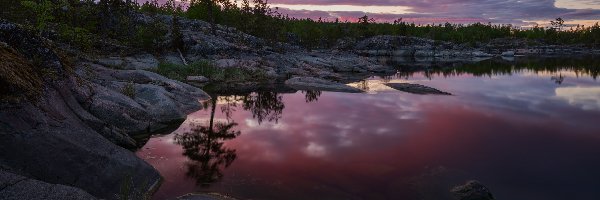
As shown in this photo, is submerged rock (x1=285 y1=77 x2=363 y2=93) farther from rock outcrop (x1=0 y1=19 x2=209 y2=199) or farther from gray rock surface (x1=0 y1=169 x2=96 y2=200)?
gray rock surface (x1=0 y1=169 x2=96 y2=200)

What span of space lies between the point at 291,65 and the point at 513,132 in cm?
2837

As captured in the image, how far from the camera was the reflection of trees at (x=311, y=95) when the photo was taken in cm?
2601

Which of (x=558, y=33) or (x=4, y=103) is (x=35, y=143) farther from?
(x=558, y=33)

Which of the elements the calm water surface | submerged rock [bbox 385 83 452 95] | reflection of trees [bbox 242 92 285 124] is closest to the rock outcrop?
the calm water surface

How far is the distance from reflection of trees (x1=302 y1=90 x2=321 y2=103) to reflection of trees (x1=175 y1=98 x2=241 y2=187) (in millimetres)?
8740

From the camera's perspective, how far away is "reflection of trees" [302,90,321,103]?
1024 inches

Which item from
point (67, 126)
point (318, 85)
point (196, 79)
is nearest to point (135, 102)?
point (67, 126)

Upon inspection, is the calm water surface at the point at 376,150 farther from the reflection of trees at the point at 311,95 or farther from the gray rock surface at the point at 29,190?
the gray rock surface at the point at 29,190

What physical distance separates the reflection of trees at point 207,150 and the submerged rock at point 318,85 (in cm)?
1294

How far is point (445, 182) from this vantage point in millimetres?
11172

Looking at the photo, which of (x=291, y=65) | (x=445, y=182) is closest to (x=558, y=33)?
(x=291, y=65)

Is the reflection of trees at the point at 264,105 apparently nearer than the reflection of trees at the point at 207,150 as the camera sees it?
No

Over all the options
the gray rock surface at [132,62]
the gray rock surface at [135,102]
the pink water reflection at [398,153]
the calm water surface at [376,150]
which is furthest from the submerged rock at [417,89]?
the gray rock surface at [132,62]

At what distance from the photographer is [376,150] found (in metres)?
14.2
